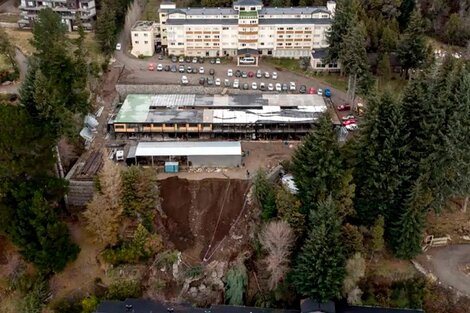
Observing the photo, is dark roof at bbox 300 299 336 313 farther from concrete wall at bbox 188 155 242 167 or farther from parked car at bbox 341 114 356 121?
parked car at bbox 341 114 356 121

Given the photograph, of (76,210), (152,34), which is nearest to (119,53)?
(152,34)

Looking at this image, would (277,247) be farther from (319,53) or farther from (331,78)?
(319,53)

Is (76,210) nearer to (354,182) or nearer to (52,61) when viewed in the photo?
(52,61)

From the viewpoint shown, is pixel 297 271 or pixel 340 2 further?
pixel 340 2

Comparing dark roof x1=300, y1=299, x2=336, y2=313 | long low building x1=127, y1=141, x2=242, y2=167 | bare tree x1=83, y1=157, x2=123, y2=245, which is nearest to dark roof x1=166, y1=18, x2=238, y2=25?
long low building x1=127, y1=141, x2=242, y2=167

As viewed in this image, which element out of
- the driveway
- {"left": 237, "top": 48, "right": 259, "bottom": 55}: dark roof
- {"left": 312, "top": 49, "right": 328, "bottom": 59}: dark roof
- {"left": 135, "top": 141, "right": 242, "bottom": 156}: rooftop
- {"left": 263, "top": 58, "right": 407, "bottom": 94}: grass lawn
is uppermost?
{"left": 312, "top": 49, "right": 328, "bottom": 59}: dark roof

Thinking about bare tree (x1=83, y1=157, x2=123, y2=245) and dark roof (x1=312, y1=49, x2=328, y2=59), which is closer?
bare tree (x1=83, y1=157, x2=123, y2=245)
